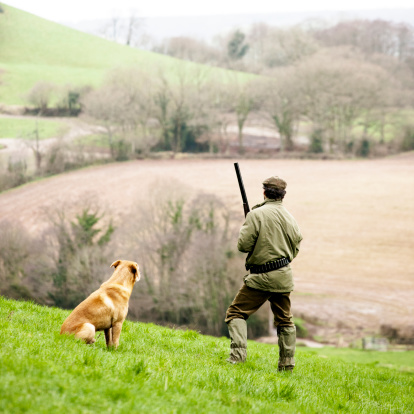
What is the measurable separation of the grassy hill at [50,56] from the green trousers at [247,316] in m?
56.9

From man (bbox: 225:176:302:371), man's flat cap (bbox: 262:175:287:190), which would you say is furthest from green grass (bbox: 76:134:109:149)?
man (bbox: 225:176:302:371)

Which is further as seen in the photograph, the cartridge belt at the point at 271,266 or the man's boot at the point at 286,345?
the man's boot at the point at 286,345

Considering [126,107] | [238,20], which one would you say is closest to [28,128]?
[126,107]

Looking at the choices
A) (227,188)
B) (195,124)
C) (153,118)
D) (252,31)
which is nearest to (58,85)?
(153,118)

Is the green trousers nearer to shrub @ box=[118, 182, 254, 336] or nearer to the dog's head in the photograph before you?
the dog's head

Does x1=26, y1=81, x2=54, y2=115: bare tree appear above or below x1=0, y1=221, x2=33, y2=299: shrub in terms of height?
above

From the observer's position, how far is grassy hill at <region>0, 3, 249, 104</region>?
59.8m

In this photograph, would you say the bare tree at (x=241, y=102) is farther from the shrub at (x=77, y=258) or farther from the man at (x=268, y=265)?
the man at (x=268, y=265)

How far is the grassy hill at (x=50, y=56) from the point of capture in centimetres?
5984

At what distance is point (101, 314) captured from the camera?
6.48 m

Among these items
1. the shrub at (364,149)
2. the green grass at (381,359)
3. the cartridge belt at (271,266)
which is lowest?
the green grass at (381,359)

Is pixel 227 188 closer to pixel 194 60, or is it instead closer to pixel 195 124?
pixel 195 124

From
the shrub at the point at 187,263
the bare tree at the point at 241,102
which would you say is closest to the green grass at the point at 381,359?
the shrub at the point at 187,263

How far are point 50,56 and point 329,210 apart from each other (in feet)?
123
